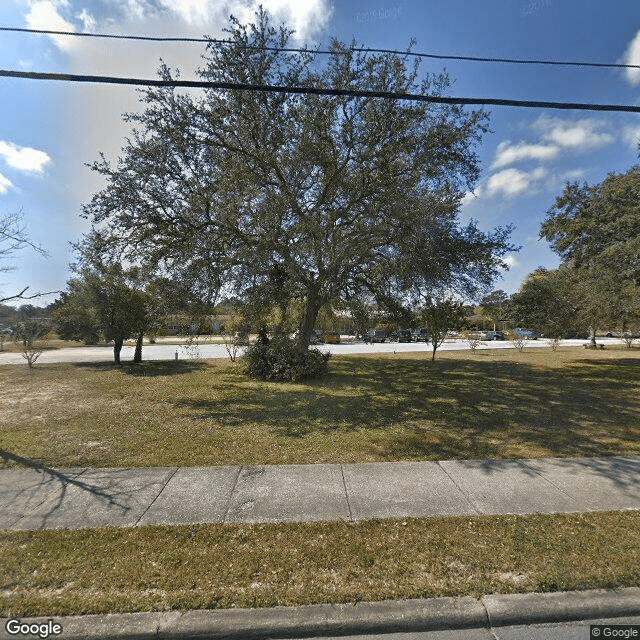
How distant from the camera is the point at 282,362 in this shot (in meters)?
11.9

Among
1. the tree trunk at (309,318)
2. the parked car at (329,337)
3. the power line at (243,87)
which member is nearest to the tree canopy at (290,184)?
the tree trunk at (309,318)

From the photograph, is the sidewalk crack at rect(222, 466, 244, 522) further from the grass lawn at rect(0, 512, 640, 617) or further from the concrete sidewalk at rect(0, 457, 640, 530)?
the grass lawn at rect(0, 512, 640, 617)

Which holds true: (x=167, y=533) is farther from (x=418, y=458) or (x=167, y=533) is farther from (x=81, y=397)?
(x=81, y=397)

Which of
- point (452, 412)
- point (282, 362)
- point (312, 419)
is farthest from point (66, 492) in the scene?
point (282, 362)

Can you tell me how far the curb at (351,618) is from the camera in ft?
7.34

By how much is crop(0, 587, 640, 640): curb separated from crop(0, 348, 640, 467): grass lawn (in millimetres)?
2449

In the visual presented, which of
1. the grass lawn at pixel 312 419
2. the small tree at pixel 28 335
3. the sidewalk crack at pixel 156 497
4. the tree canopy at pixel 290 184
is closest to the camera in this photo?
the sidewalk crack at pixel 156 497

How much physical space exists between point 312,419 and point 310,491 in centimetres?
305

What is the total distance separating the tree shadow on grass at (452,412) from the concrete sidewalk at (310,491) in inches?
23.6

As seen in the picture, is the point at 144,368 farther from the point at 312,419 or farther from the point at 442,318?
the point at 442,318

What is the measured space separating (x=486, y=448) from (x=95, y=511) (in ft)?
17.0

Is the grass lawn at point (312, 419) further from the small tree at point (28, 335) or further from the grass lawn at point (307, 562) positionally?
the small tree at point (28, 335)

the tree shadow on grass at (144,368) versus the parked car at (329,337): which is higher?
the parked car at (329,337)

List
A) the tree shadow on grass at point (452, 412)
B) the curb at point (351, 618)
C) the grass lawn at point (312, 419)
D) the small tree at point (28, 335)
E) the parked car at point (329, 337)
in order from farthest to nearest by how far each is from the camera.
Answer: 1. the parked car at point (329, 337)
2. the small tree at point (28, 335)
3. the tree shadow on grass at point (452, 412)
4. the grass lawn at point (312, 419)
5. the curb at point (351, 618)
